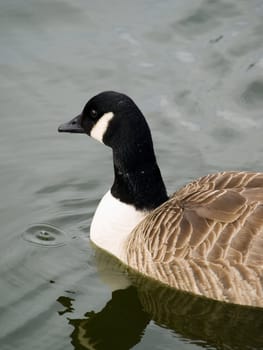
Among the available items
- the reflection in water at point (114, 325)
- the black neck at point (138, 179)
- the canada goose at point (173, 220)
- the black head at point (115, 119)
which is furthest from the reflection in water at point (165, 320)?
the black head at point (115, 119)

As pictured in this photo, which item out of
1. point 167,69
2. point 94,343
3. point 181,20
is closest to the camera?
point 94,343

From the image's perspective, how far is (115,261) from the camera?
356 inches

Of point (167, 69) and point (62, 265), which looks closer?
point (62, 265)

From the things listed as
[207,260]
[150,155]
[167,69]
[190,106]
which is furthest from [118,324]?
[167,69]

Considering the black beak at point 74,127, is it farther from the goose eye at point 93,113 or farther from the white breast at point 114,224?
the white breast at point 114,224

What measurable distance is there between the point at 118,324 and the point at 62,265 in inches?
41.2

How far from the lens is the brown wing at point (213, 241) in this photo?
7926 millimetres

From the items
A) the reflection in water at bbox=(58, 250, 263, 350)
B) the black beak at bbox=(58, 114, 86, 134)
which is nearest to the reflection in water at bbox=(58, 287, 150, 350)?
the reflection in water at bbox=(58, 250, 263, 350)

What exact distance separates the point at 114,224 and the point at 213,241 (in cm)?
127

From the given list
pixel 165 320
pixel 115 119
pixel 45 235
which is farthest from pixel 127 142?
pixel 165 320

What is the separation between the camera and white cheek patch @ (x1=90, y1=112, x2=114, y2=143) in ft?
28.3

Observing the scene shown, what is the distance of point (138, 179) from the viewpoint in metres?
8.73

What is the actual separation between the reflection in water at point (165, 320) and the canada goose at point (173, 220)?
11 centimetres

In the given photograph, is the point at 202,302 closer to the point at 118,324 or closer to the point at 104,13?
the point at 118,324
